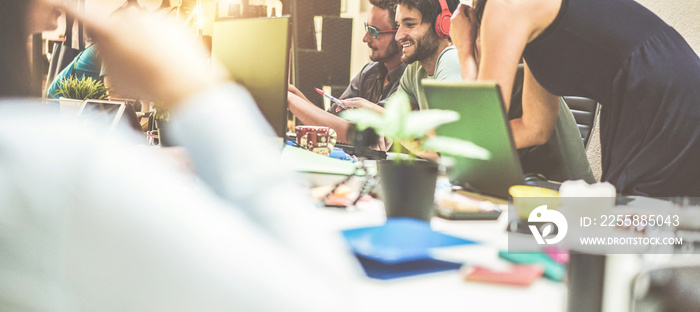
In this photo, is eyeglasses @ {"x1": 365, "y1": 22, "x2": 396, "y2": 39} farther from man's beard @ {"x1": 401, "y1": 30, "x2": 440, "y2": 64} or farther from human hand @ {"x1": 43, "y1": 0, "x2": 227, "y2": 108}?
human hand @ {"x1": 43, "y1": 0, "x2": 227, "y2": 108}

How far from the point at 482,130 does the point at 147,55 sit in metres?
0.87

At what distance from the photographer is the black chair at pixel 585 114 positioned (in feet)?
7.91

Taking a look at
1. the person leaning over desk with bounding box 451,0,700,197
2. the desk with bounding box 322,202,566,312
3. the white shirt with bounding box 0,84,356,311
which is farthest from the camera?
the person leaning over desk with bounding box 451,0,700,197

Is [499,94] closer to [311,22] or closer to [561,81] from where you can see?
[561,81]

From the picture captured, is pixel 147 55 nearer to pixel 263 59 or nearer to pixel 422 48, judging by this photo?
A: pixel 263 59

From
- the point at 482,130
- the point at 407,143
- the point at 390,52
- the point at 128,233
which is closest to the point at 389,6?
the point at 390,52

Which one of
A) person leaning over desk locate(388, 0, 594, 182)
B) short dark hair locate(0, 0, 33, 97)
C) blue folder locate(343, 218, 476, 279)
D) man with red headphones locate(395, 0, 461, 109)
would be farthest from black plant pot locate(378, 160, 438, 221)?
man with red headphones locate(395, 0, 461, 109)

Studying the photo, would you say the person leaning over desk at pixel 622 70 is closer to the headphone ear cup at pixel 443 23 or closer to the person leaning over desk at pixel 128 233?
the headphone ear cup at pixel 443 23

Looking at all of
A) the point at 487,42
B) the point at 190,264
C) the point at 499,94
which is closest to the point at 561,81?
the point at 487,42

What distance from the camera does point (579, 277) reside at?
509 millimetres

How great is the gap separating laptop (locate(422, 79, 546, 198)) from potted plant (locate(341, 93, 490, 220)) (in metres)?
0.16

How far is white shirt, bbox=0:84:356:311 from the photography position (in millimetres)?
342

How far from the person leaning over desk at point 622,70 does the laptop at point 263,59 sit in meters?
0.64

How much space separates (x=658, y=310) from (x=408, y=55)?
254 centimetres
